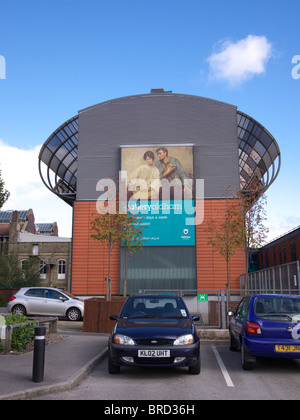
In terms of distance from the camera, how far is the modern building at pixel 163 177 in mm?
30109

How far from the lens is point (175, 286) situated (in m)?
29.7

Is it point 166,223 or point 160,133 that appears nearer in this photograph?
point 166,223

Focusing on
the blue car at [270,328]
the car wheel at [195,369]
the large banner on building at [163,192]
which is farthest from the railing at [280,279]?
the large banner on building at [163,192]

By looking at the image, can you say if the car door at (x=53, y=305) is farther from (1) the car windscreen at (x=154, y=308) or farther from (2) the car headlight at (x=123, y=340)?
(2) the car headlight at (x=123, y=340)

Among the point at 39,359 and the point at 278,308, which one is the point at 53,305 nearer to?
the point at 39,359

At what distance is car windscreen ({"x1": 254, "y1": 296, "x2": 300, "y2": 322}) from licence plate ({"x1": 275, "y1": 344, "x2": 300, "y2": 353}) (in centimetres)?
51

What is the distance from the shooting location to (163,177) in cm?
3091

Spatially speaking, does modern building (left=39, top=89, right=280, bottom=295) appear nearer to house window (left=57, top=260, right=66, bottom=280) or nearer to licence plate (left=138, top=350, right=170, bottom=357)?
house window (left=57, top=260, right=66, bottom=280)

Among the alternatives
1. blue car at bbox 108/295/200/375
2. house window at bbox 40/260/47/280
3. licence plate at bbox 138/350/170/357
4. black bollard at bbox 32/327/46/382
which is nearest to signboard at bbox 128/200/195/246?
house window at bbox 40/260/47/280

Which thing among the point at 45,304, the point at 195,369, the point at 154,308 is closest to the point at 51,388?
the point at 195,369

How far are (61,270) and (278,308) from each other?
133 ft

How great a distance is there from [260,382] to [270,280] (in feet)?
31.8

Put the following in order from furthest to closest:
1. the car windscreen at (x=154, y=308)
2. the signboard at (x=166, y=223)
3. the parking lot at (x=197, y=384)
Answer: the signboard at (x=166, y=223) → the car windscreen at (x=154, y=308) → the parking lot at (x=197, y=384)

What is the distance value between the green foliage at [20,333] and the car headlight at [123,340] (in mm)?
3572
